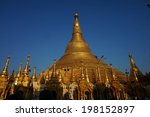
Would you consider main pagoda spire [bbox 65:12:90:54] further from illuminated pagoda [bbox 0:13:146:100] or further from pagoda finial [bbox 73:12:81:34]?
illuminated pagoda [bbox 0:13:146:100]

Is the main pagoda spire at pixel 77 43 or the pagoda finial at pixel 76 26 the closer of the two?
the main pagoda spire at pixel 77 43

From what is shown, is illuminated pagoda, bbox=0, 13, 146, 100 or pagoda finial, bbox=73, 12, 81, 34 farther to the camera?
pagoda finial, bbox=73, 12, 81, 34

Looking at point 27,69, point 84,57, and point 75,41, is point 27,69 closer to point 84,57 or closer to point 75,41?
point 84,57

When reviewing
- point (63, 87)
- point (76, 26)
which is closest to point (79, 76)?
point (63, 87)

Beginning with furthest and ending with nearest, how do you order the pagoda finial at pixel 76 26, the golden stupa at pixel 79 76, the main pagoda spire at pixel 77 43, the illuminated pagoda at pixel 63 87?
the pagoda finial at pixel 76 26, the main pagoda spire at pixel 77 43, the golden stupa at pixel 79 76, the illuminated pagoda at pixel 63 87

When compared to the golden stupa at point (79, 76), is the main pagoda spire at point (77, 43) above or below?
above

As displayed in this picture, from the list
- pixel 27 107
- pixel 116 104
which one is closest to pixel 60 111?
pixel 27 107

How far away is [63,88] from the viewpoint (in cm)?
2384

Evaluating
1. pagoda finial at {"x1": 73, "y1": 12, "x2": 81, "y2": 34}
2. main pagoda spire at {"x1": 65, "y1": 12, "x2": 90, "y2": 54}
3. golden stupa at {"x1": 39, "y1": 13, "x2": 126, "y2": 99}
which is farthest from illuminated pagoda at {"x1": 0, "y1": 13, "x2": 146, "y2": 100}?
pagoda finial at {"x1": 73, "y1": 12, "x2": 81, "y2": 34}

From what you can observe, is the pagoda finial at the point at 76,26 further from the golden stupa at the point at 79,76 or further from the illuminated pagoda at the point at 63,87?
the illuminated pagoda at the point at 63,87

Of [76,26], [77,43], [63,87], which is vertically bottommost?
[63,87]

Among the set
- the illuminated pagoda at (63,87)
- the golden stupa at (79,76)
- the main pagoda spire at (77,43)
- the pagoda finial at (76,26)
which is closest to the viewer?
the illuminated pagoda at (63,87)

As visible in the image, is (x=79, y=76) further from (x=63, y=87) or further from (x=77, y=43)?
(x=77, y=43)

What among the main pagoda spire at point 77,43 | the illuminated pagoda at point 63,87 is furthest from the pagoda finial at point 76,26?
the illuminated pagoda at point 63,87
